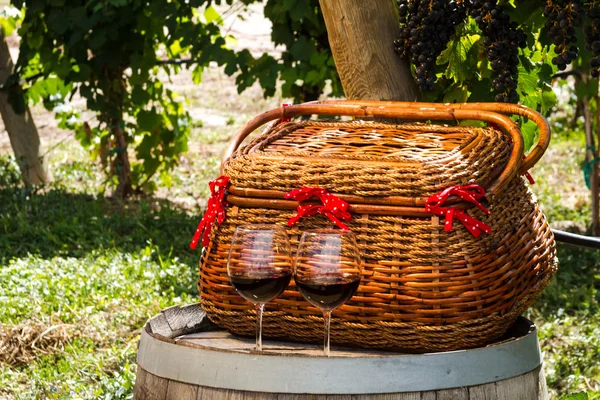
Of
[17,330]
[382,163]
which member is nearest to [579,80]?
[17,330]

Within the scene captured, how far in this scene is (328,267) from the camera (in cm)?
176

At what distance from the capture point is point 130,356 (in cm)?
380

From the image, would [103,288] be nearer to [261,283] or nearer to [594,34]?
[261,283]

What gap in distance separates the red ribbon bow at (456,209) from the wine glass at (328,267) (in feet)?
0.62

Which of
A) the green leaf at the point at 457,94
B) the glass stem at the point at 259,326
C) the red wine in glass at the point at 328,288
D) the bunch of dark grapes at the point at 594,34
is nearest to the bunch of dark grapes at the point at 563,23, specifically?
the bunch of dark grapes at the point at 594,34

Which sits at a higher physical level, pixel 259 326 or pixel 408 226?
pixel 408 226

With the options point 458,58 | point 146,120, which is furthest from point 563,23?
point 146,120

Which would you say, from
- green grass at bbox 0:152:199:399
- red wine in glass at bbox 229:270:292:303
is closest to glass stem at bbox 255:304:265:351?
red wine in glass at bbox 229:270:292:303

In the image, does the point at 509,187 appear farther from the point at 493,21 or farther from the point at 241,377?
the point at 241,377

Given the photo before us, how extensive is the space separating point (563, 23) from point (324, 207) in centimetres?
70

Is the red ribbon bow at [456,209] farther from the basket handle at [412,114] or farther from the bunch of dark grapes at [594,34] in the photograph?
the bunch of dark grapes at [594,34]

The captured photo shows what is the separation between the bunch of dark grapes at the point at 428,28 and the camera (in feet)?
7.51

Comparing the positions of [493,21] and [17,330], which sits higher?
[493,21]

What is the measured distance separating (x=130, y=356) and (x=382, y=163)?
2220mm
